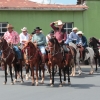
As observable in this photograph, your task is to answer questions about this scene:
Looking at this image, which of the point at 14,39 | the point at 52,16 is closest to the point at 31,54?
the point at 14,39

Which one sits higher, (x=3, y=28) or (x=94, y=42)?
(x=3, y=28)

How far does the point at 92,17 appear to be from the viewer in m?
29.8

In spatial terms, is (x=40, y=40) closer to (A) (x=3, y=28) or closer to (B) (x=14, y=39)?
(B) (x=14, y=39)

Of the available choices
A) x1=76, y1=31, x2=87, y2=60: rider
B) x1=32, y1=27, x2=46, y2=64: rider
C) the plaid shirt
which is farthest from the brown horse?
x1=76, y1=31, x2=87, y2=60: rider

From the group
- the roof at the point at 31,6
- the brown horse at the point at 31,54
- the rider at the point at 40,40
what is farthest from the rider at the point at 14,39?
the roof at the point at 31,6

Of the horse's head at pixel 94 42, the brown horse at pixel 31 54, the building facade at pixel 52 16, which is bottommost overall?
the brown horse at pixel 31 54

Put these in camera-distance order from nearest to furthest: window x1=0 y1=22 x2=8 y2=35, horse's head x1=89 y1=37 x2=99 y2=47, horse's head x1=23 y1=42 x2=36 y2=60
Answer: horse's head x1=23 y1=42 x2=36 y2=60 < horse's head x1=89 y1=37 x2=99 y2=47 < window x1=0 y1=22 x2=8 y2=35

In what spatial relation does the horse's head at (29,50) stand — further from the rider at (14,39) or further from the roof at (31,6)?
the roof at (31,6)

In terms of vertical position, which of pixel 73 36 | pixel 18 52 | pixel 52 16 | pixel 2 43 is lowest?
pixel 18 52

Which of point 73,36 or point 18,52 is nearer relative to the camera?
point 18,52

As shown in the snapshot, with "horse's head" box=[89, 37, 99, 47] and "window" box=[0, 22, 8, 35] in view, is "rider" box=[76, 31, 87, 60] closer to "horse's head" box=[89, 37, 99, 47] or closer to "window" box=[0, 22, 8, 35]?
"horse's head" box=[89, 37, 99, 47]

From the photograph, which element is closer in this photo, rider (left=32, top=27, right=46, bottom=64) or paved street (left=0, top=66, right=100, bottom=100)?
paved street (left=0, top=66, right=100, bottom=100)

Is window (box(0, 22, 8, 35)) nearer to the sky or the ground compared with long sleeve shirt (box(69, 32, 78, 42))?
nearer to the sky

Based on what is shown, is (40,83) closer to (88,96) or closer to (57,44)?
(57,44)
